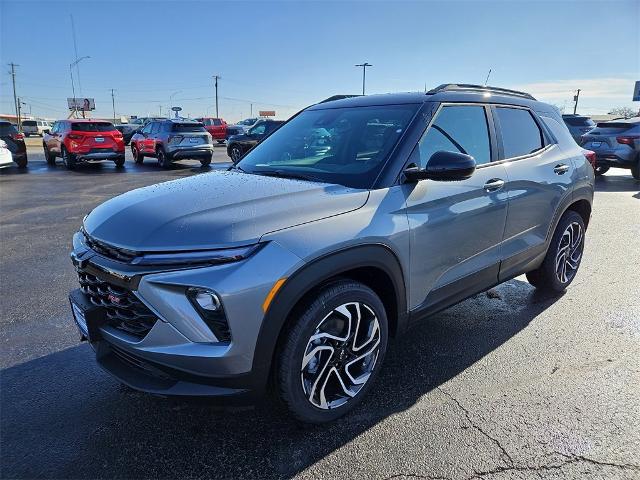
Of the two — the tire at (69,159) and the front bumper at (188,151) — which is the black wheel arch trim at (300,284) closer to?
the front bumper at (188,151)

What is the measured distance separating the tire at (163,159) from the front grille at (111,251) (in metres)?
15.8

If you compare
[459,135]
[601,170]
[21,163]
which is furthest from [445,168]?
[21,163]

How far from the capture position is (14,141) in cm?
1625

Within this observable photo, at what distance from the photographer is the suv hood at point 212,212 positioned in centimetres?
217

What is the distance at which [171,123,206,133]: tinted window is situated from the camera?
1731 centimetres

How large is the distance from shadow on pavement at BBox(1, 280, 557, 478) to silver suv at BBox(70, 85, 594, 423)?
0.20 m

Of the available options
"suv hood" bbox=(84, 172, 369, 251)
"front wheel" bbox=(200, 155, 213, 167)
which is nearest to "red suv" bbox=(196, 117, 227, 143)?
"front wheel" bbox=(200, 155, 213, 167)

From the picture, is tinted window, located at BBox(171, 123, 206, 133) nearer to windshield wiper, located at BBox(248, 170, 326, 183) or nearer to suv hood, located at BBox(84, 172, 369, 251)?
windshield wiper, located at BBox(248, 170, 326, 183)

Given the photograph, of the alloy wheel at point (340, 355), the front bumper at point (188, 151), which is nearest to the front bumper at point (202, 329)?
the alloy wheel at point (340, 355)

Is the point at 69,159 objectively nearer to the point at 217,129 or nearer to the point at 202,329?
the point at 202,329

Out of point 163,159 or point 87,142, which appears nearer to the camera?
point 87,142

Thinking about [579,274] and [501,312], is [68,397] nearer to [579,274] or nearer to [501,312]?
[501,312]

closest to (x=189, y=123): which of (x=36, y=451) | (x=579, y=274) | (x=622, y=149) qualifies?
(x=622, y=149)

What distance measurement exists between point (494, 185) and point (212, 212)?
2078 mm
